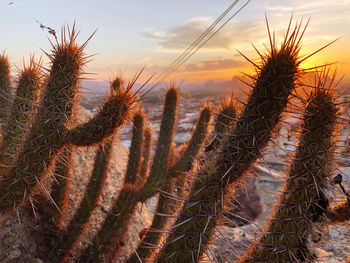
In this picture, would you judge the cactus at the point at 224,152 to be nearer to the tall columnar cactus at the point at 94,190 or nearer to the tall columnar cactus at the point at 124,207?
the tall columnar cactus at the point at 94,190

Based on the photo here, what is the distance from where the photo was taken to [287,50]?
4.60 feet

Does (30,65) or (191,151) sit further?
(191,151)

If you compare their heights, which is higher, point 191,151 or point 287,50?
point 287,50

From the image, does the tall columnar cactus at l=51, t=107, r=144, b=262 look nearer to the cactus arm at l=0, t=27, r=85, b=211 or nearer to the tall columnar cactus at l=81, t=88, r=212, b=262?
the tall columnar cactus at l=81, t=88, r=212, b=262

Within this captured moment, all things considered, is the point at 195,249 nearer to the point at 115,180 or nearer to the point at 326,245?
the point at 326,245

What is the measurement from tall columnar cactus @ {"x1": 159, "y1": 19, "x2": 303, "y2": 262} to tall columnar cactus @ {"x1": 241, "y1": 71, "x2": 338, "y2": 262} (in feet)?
0.97

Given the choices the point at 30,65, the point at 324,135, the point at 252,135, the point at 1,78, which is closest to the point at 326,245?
the point at 324,135

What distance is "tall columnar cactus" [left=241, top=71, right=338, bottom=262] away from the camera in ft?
5.38

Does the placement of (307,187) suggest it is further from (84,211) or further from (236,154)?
(84,211)

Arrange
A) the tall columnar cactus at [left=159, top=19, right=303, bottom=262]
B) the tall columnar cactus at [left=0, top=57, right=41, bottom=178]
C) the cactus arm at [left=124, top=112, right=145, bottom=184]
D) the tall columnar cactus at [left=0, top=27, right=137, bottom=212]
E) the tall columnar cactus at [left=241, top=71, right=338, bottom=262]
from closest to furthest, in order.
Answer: the tall columnar cactus at [left=159, top=19, right=303, bottom=262] < the tall columnar cactus at [left=241, top=71, right=338, bottom=262] < the tall columnar cactus at [left=0, top=27, right=137, bottom=212] < the tall columnar cactus at [left=0, top=57, right=41, bottom=178] < the cactus arm at [left=124, top=112, right=145, bottom=184]

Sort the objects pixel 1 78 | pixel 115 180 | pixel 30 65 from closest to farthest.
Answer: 1. pixel 30 65
2. pixel 1 78
3. pixel 115 180

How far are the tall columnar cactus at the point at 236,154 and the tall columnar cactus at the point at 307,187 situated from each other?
30 centimetres

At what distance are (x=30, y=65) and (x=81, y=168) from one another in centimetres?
243

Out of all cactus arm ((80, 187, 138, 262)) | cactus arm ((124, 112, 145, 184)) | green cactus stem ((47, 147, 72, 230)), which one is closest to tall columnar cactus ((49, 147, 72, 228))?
green cactus stem ((47, 147, 72, 230))
